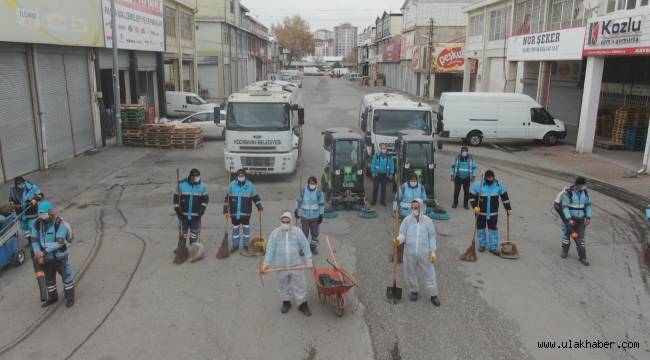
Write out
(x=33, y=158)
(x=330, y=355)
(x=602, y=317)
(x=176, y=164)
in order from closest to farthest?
(x=330, y=355), (x=602, y=317), (x=33, y=158), (x=176, y=164)

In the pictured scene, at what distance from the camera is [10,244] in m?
9.69

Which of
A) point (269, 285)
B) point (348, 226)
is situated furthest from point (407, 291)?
point (348, 226)

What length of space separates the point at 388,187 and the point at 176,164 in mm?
8110

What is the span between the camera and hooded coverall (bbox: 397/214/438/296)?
8281 mm

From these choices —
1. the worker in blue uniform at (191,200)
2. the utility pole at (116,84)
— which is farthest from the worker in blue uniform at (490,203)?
the utility pole at (116,84)

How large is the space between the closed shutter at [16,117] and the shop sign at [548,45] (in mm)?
20634

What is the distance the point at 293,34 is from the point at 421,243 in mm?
118508

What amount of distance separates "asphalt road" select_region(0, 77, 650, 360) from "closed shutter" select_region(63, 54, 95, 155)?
827cm

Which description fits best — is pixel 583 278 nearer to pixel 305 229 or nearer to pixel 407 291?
pixel 407 291

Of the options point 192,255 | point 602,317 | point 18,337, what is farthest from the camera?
point 192,255

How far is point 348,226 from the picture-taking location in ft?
41.1

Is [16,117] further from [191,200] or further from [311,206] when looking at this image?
[311,206]

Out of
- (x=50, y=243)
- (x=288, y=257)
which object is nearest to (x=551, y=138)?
(x=288, y=257)

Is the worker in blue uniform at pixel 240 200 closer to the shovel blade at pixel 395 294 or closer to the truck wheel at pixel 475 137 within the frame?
the shovel blade at pixel 395 294
